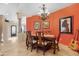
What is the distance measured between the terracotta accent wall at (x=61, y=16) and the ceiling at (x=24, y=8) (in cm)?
7

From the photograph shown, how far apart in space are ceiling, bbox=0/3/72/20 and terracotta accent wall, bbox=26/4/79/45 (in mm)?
74

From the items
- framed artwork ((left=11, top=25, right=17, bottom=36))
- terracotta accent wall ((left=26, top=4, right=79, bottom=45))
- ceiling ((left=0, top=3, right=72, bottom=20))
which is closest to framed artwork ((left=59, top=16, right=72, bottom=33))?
terracotta accent wall ((left=26, top=4, right=79, bottom=45))

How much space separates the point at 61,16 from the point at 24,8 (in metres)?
0.65

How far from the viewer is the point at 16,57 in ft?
8.89

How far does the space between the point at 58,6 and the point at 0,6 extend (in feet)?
3.24

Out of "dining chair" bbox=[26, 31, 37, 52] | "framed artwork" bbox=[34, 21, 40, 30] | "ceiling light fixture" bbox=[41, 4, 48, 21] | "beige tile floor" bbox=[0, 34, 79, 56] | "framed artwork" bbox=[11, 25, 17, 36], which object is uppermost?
"ceiling light fixture" bbox=[41, 4, 48, 21]

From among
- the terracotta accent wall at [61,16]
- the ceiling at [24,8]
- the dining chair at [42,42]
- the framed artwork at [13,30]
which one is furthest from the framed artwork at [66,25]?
the framed artwork at [13,30]

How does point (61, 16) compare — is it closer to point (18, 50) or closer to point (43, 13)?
point (43, 13)

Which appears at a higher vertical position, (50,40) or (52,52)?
(50,40)

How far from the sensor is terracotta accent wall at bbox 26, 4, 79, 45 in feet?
8.64

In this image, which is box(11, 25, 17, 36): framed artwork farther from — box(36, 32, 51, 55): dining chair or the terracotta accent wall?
box(36, 32, 51, 55): dining chair

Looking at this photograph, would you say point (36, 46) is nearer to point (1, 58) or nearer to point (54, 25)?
point (54, 25)

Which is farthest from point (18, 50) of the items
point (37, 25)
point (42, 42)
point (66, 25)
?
point (66, 25)

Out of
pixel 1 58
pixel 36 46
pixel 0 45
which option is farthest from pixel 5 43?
pixel 36 46
